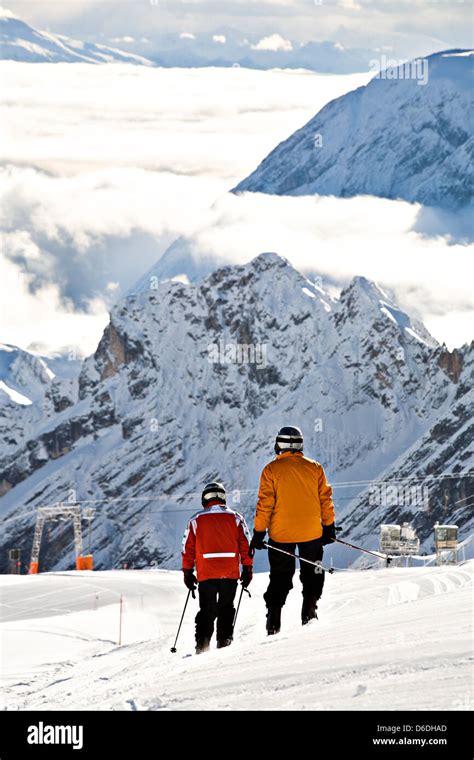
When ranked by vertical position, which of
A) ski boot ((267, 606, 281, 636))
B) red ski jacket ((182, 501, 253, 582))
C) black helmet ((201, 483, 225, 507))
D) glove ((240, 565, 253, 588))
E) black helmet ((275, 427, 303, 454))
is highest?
black helmet ((275, 427, 303, 454))

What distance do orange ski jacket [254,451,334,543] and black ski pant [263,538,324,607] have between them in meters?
0.12

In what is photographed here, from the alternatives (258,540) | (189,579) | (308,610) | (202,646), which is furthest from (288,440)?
Answer: (202,646)

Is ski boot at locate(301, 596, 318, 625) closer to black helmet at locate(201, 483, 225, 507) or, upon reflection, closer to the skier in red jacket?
the skier in red jacket

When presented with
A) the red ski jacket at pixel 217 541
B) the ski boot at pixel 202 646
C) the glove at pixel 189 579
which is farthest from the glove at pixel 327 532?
the ski boot at pixel 202 646

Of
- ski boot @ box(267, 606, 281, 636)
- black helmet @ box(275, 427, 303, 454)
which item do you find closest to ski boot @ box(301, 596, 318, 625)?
ski boot @ box(267, 606, 281, 636)

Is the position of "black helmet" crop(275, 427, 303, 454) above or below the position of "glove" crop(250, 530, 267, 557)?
above

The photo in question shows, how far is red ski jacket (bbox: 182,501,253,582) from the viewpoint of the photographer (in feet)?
56.9

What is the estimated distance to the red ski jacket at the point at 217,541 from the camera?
1733cm

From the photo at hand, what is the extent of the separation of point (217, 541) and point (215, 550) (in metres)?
0.11

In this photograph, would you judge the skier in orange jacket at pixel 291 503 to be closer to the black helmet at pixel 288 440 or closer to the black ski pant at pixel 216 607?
the black helmet at pixel 288 440

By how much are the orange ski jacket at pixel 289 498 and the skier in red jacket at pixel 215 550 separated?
0.48 m

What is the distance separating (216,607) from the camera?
1784 centimetres

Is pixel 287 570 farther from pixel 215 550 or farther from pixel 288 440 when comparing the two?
pixel 288 440

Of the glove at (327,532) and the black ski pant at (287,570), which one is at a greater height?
the glove at (327,532)
